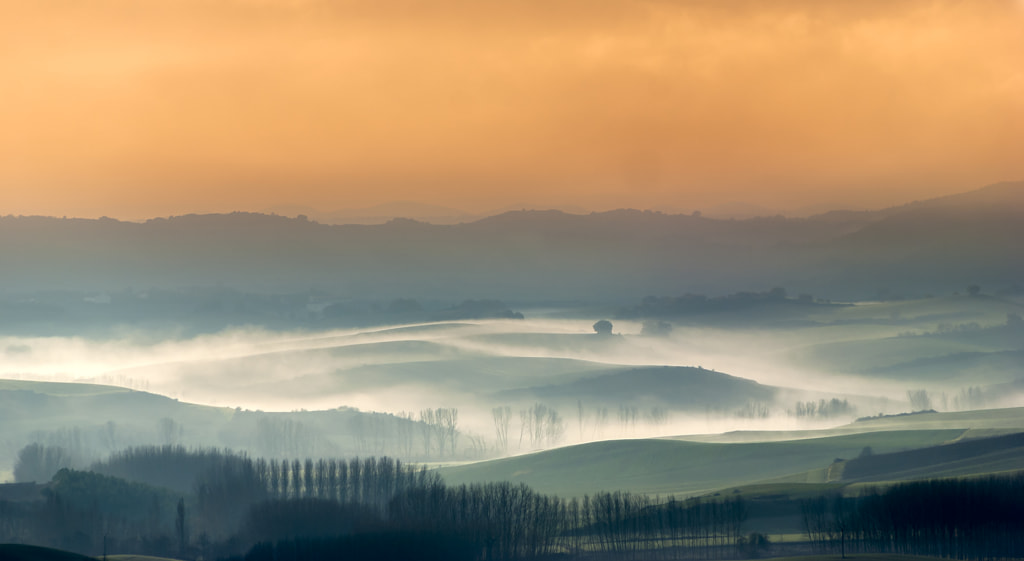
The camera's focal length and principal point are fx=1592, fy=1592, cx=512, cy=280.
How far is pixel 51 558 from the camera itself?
190500 millimetres

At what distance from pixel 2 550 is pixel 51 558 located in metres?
5.87

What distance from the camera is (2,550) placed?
Result: 19025 centimetres
